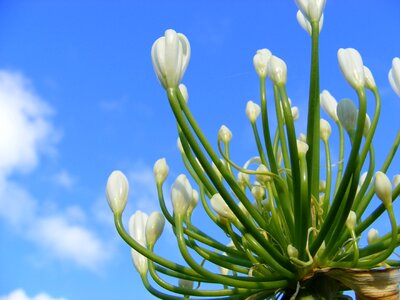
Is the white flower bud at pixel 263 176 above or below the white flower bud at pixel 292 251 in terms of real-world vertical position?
above

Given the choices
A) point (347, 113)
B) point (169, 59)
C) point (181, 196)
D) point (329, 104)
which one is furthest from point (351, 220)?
point (329, 104)

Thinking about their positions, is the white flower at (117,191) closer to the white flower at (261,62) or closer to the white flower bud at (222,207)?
the white flower bud at (222,207)

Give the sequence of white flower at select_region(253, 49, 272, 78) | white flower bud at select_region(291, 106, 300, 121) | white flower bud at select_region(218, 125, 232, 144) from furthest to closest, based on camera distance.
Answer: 1. white flower bud at select_region(291, 106, 300, 121)
2. white flower bud at select_region(218, 125, 232, 144)
3. white flower at select_region(253, 49, 272, 78)

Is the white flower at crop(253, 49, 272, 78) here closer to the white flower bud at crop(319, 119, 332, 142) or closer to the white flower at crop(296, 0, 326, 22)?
the white flower bud at crop(319, 119, 332, 142)

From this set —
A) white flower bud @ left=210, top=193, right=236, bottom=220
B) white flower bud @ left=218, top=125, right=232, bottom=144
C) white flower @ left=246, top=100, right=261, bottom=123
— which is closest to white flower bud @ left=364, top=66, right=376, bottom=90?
white flower @ left=246, top=100, right=261, bottom=123

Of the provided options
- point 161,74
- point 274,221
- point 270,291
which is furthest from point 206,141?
point 270,291

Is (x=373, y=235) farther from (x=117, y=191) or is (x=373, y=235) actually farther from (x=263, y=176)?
(x=117, y=191)

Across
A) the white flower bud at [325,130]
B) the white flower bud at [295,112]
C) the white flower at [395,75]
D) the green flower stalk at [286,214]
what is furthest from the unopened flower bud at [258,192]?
the white flower bud at [295,112]
